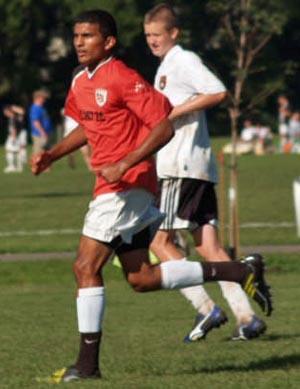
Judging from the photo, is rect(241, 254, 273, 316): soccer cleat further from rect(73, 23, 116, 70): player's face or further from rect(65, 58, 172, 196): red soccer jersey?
rect(73, 23, 116, 70): player's face

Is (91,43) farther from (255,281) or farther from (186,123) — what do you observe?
(186,123)

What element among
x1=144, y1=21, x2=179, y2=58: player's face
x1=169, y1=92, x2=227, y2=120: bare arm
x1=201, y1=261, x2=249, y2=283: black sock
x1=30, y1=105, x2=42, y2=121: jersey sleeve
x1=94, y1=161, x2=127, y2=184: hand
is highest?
x1=144, y1=21, x2=179, y2=58: player's face

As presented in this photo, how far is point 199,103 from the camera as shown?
37.6 ft

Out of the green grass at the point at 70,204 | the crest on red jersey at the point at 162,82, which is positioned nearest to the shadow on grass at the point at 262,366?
the crest on red jersey at the point at 162,82

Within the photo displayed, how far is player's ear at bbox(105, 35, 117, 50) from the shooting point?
368 inches

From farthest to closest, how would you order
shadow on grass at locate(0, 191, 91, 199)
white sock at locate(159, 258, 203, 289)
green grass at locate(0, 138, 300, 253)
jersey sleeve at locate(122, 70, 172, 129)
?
shadow on grass at locate(0, 191, 91, 199) < green grass at locate(0, 138, 300, 253) < white sock at locate(159, 258, 203, 289) < jersey sleeve at locate(122, 70, 172, 129)

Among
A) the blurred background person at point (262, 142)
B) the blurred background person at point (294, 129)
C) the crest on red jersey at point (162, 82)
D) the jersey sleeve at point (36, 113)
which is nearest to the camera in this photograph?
the crest on red jersey at point (162, 82)

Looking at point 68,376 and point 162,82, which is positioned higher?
point 162,82

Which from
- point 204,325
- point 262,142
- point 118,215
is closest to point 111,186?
point 118,215

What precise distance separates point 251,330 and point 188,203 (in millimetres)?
1052

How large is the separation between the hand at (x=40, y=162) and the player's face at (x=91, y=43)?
70cm

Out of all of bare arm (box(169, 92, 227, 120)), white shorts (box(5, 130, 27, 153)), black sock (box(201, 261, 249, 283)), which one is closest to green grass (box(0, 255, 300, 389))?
black sock (box(201, 261, 249, 283))

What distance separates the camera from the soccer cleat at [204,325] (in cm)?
1149

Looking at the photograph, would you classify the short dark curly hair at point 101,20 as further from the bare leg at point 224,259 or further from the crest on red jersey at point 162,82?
the bare leg at point 224,259
